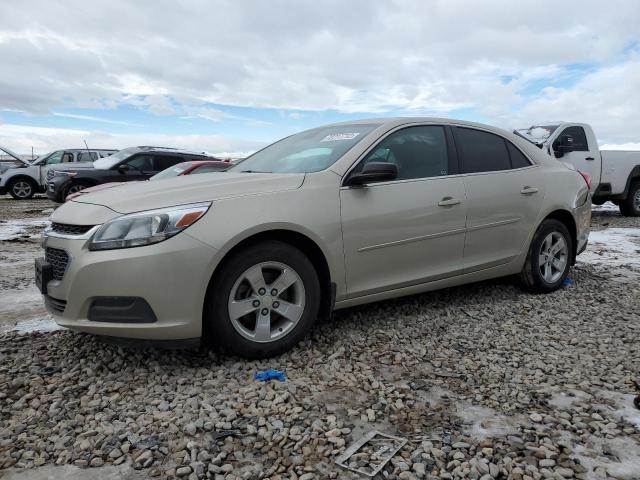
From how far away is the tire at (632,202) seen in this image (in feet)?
38.0

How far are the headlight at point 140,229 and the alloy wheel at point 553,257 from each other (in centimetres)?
331

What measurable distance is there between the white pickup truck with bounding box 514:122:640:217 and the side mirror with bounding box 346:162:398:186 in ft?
26.1

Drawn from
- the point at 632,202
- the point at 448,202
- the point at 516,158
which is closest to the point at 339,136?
the point at 448,202

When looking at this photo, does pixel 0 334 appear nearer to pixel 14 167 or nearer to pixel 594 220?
pixel 594 220

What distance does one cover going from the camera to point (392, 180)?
367cm

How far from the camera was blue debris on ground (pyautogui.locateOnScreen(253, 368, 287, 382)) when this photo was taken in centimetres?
295

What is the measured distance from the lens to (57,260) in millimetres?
3031

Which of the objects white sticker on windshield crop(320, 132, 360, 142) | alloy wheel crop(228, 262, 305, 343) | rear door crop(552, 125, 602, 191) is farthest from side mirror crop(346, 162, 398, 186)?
rear door crop(552, 125, 602, 191)

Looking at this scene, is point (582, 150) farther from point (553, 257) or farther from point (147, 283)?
point (147, 283)

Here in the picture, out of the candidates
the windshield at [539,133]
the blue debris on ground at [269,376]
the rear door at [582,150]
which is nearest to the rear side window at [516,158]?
the blue debris on ground at [269,376]

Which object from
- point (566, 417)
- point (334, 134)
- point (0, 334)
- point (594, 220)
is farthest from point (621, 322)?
point (594, 220)

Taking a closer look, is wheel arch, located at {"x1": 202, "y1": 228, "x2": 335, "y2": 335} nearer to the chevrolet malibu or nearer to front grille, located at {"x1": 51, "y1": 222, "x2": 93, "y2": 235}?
the chevrolet malibu

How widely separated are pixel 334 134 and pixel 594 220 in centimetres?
944

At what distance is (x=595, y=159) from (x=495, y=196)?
8.09 m
